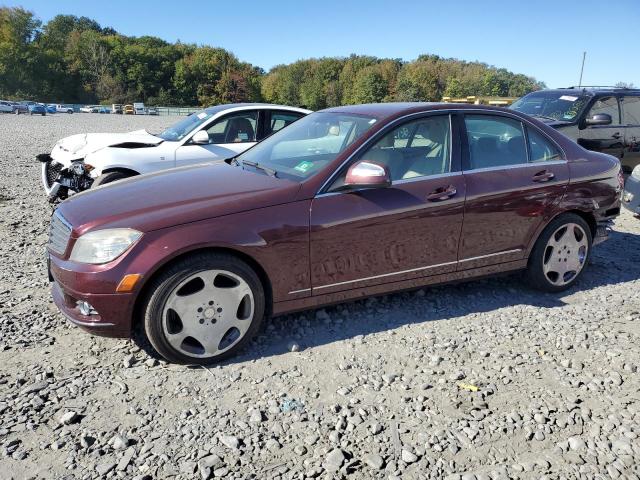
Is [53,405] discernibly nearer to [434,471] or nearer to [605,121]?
[434,471]

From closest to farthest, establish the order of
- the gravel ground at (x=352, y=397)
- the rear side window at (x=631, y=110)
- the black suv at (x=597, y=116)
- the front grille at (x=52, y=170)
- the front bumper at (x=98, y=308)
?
1. the gravel ground at (x=352, y=397)
2. the front bumper at (x=98, y=308)
3. the front grille at (x=52, y=170)
4. the black suv at (x=597, y=116)
5. the rear side window at (x=631, y=110)

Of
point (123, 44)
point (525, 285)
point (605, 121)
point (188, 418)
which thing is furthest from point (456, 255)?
point (123, 44)

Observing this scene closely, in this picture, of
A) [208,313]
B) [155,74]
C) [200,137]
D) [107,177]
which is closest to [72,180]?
[107,177]

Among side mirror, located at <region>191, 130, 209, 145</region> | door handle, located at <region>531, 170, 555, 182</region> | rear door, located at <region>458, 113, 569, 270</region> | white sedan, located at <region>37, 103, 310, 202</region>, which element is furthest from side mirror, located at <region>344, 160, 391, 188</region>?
side mirror, located at <region>191, 130, 209, 145</region>

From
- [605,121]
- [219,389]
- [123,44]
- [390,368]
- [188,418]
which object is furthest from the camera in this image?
[123,44]

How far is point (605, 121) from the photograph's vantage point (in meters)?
8.16

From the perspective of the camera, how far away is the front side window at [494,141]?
4059 millimetres

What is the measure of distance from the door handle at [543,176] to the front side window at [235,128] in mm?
4443

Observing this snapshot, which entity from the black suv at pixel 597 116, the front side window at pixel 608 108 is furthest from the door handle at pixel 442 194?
the front side window at pixel 608 108

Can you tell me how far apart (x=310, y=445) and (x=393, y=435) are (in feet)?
1.45

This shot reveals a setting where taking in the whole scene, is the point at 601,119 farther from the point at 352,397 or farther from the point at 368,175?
the point at 352,397

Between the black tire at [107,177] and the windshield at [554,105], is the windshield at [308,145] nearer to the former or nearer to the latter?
the black tire at [107,177]

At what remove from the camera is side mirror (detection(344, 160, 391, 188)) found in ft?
11.1

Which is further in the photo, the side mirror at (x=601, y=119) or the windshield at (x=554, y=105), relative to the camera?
the windshield at (x=554, y=105)
